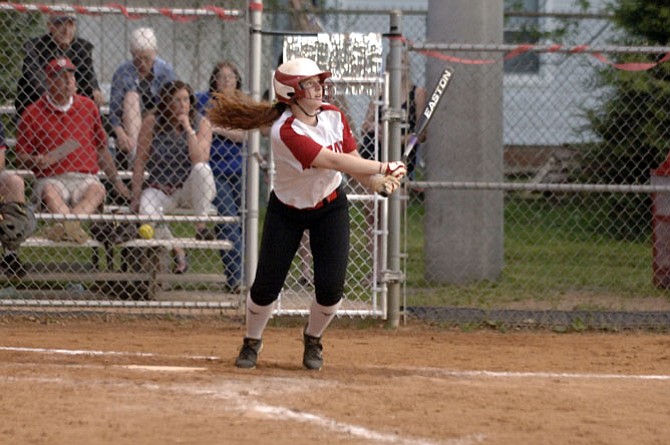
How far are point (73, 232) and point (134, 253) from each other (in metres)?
0.75

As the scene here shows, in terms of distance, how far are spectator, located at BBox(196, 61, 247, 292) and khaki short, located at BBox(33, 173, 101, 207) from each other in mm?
996

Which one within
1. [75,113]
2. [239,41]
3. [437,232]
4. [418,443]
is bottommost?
[418,443]

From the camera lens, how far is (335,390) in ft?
21.1

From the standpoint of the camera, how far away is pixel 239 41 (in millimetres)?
16344

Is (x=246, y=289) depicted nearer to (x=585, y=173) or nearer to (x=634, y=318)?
(x=634, y=318)

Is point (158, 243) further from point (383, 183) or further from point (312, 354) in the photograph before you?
point (383, 183)

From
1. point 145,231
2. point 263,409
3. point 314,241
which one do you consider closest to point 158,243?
point 145,231

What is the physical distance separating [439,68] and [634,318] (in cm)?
328

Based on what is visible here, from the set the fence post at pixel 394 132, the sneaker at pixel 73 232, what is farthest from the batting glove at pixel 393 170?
the sneaker at pixel 73 232

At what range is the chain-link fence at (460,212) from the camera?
966 centimetres

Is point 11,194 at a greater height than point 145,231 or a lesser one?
greater

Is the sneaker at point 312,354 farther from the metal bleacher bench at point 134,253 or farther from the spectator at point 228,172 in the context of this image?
the spectator at point 228,172

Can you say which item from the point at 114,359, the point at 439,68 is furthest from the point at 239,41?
the point at 114,359

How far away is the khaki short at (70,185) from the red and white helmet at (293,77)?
3320 millimetres
